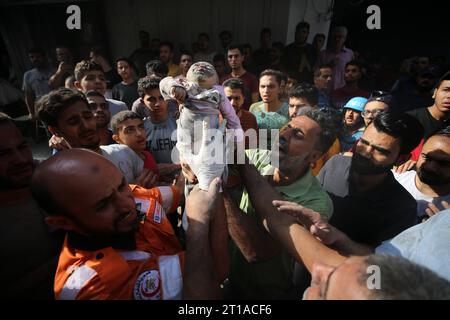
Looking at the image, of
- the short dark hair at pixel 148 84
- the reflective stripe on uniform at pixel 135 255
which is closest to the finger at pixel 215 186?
the reflective stripe on uniform at pixel 135 255

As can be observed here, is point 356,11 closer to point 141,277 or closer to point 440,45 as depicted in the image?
point 440,45

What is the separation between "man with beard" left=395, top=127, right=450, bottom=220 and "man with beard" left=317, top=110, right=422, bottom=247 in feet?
0.54

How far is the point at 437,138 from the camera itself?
2027 millimetres

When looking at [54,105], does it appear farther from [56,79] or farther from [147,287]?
[56,79]

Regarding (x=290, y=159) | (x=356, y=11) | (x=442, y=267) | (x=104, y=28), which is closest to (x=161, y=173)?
(x=290, y=159)

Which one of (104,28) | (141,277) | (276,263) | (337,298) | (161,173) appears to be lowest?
(276,263)

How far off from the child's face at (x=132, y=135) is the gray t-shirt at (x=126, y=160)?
187mm

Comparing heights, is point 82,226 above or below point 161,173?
above

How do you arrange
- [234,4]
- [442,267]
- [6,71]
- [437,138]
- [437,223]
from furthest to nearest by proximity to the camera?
1. [6,71]
2. [234,4]
3. [437,138]
4. [437,223]
5. [442,267]

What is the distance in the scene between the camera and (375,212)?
1922 mm

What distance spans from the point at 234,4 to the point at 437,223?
24.0ft

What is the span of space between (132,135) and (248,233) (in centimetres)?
159

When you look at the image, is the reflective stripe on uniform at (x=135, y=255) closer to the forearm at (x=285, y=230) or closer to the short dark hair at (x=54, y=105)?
the forearm at (x=285, y=230)

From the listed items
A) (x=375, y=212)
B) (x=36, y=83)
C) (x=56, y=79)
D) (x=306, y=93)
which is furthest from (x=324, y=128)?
(x=36, y=83)
